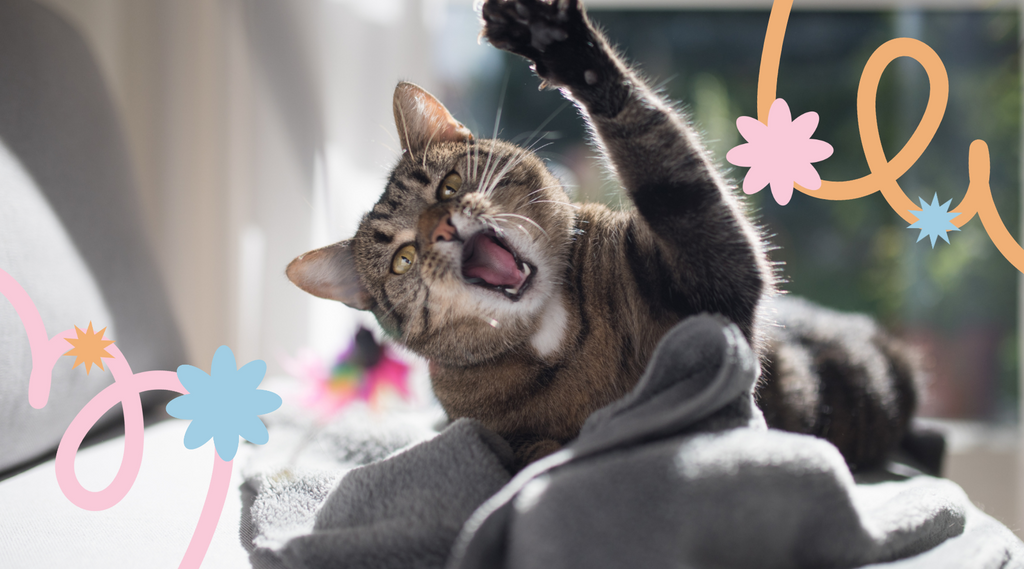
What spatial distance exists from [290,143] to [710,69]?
5.21 ft

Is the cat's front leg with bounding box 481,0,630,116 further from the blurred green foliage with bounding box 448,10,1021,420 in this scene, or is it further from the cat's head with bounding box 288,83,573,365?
the blurred green foliage with bounding box 448,10,1021,420

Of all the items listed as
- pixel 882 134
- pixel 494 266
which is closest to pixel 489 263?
pixel 494 266

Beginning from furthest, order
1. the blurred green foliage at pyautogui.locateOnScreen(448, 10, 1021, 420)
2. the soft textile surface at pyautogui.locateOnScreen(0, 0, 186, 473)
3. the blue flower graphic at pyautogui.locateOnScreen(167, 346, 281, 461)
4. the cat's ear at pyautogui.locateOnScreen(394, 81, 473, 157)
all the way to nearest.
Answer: the blurred green foliage at pyautogui.locateOnScreen(448, 10, 1021, 420) → the cat's ear at pyautogui.locateOnScreen(394, 81, 473, 157) → the soft textile surface at pyautogui.locateOnScreen(0, 0, 186, 473) → the blue flower graphic at pyautogui.locateOnScreen(167, 346, 281, 461)

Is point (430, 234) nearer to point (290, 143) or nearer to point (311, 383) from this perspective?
point (311, 383)

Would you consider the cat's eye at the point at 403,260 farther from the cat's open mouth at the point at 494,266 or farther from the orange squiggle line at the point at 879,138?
the orange squiggle line at the point at 879,138

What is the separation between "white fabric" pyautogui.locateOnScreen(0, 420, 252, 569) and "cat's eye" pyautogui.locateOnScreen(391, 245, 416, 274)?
1.20 ft

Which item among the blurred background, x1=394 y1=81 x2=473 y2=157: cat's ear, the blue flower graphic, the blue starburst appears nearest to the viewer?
the blue flower graphic

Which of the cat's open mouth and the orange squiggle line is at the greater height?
the orange squiggle line

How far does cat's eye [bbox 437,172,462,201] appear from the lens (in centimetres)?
84

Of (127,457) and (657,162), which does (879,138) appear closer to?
(657,162)

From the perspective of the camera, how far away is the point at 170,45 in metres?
1.52

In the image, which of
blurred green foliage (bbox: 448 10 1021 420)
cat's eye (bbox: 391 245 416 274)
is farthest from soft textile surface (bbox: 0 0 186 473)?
blurred green foliage (bbox: 448 10 1021 420)

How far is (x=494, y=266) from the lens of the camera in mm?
771

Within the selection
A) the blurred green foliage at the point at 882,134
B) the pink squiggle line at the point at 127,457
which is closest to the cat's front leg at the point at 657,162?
the pink squiggle line at the point at 127,457
